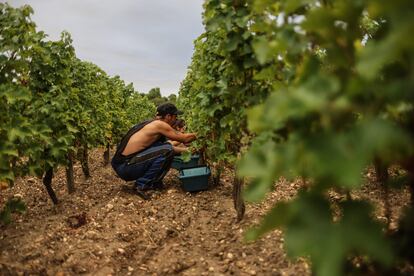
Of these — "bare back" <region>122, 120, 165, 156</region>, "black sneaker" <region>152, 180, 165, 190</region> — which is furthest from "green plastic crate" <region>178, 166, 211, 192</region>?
"bare back" <region>122, 120, 165, 156</region>

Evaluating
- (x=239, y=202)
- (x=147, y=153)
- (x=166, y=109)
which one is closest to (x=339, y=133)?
(x=239, y=202)

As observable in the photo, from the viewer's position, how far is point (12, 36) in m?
3.86

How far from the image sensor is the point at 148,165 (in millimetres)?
6453

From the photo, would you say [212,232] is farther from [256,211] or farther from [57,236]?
[57,236]

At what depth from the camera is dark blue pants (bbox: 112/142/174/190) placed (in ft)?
21.1

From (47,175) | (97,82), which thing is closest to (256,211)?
(47,175)

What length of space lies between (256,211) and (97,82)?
7.29 meters

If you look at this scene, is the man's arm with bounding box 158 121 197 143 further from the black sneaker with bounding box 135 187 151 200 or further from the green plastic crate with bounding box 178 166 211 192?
the black sneaker with bounding box 135 187 151 200

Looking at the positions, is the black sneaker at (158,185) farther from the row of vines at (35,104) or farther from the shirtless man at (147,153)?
the row of vines at (35,104)

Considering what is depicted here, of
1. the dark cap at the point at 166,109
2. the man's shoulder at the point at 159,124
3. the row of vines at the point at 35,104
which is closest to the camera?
the row of vines at the point at 35,104

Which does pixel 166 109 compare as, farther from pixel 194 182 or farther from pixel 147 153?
pixel 194 182

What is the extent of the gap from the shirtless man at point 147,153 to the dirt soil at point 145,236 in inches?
11.6

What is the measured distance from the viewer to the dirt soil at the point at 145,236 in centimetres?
375

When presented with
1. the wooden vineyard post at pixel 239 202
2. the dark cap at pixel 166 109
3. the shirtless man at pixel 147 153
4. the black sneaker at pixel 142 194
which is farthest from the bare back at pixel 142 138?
the wooden vineyard post at pixel 239 202
